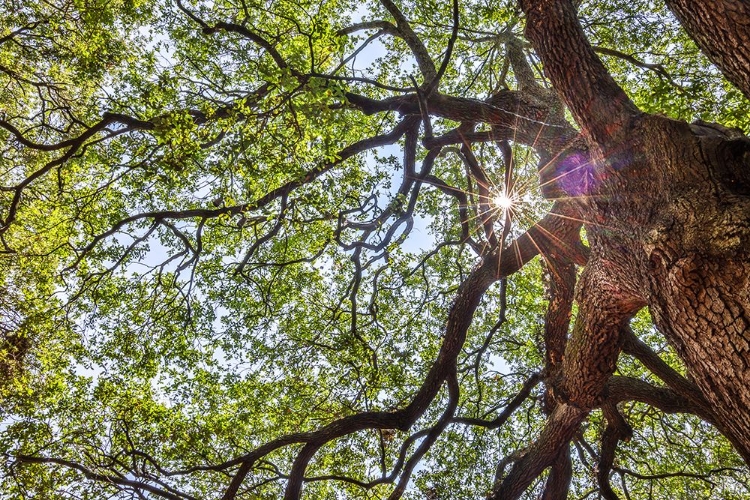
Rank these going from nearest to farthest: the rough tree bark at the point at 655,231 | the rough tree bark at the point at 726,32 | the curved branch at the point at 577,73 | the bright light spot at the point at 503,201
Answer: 1. the rough tree bark at the point at 655,231
2. the rough tree bark at the point at 726,32
3. the curved branch at the point at 577,73
4. the bright light spot at the point at 503,201

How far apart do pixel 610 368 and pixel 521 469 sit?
7.40 feet

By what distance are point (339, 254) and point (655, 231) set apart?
20.7 ft

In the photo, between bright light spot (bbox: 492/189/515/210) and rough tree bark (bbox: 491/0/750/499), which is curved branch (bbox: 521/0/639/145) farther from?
bright light spot (bbox: 492/189/515/210)

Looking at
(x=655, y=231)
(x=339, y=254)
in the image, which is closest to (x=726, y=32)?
(x=655, y=231)

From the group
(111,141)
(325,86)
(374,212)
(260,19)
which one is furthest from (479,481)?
(260,19)

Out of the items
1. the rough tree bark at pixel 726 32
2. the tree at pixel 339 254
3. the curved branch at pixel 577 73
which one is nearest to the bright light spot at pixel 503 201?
the tree at pixel 339 254

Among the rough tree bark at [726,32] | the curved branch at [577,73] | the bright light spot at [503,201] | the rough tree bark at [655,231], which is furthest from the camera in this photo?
the bright light spot at [503,201]

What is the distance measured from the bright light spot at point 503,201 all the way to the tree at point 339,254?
7 cm

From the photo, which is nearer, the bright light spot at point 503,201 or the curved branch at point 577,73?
the curved branch at point 577,73

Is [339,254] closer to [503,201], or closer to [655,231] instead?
[503,201]

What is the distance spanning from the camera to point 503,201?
7266mm

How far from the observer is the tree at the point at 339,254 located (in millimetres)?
4629

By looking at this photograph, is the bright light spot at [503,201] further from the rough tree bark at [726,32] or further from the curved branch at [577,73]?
the rough tree bark at [726,32]

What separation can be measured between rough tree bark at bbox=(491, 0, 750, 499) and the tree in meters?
0.04
